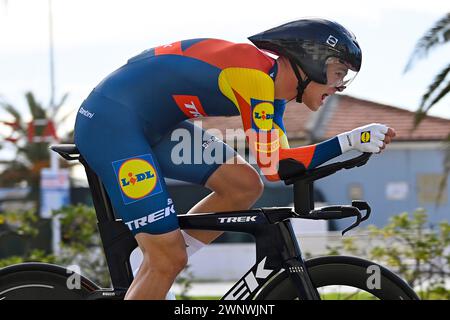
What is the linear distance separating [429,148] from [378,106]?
319 cm

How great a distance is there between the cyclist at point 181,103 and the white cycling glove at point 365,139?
5.0 inches

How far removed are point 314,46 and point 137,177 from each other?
3.11ft

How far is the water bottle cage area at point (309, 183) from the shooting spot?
14.0ft

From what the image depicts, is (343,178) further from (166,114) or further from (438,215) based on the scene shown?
(166,114)

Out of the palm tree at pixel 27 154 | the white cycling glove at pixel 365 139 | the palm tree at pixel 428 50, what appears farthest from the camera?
the palm tree at pixel 27 154

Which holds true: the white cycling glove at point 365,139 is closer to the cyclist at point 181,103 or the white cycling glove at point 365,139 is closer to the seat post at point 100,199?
the cyclist at point 181,103

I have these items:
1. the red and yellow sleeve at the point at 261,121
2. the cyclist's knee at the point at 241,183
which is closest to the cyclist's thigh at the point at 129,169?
the cyclist's knee at the point at 241,183

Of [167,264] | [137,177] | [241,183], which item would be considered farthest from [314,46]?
[167,264]

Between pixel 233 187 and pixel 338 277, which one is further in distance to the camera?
pixel 233 187

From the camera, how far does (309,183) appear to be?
4359 millimetres

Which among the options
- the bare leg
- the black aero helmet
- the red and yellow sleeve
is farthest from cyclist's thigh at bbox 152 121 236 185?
the black aero helmet

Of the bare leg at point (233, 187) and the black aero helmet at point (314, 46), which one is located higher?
the black aero helmet at point (314, 46)

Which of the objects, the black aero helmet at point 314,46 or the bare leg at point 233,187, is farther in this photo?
the bare leg at point 233,187

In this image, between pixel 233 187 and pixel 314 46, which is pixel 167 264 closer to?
pixel 233 187
